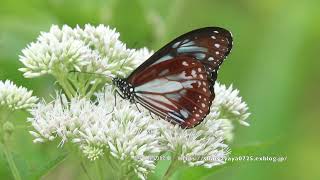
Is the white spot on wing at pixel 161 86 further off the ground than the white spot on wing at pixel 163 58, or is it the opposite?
the white spot on wing at pixel 163 58

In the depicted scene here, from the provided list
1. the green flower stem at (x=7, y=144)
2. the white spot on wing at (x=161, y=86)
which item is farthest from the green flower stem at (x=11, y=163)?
the white spot on wing at (x=161, y=86)

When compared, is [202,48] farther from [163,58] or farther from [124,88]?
[124,88]

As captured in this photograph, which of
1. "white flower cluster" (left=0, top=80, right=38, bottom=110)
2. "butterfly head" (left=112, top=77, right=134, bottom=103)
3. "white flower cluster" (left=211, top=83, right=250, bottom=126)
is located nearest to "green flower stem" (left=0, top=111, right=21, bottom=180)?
"white flower cluster" (left=0, top=80, right=38, bottom=110)

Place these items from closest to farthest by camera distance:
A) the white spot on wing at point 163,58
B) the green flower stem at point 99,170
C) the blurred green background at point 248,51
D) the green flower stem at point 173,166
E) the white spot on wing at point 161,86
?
the green flower stem at point 99,170
the green flower stem at point 173,166
the white spot on wing at point 163,58
the white spot on wing at point 161,86
the blurred green background at point 248,51

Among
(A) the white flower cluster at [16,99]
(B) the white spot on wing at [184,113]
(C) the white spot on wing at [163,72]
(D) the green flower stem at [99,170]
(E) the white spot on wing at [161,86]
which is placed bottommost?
(D) the green flower stem at [99,170]

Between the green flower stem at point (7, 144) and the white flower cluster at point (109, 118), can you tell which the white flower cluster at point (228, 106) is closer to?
the white flower cluster at point (109, 118)

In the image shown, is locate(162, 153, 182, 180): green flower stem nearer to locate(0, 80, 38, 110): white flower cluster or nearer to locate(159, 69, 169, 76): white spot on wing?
locate(159, 69, 169, 76): white spot on wing

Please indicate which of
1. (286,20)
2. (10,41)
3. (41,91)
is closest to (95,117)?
(41,91)
